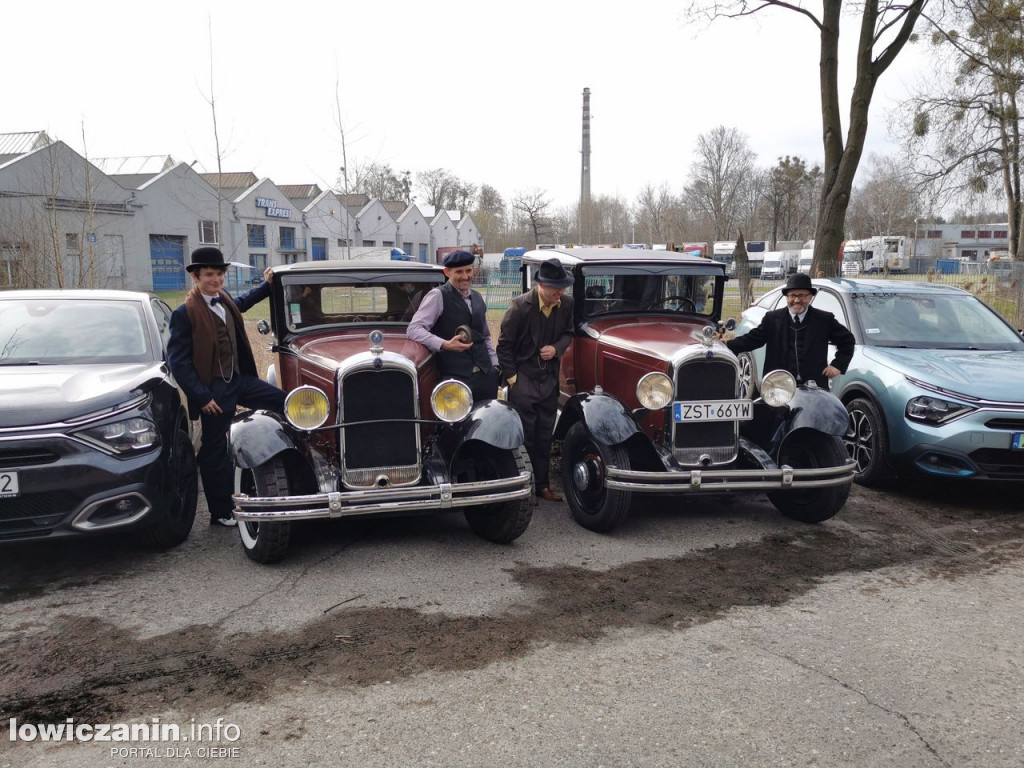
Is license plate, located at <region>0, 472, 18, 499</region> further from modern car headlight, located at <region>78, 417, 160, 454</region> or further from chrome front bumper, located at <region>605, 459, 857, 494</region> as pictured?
chrome front bumper, located at <region>605, 459, 857, 494</region>

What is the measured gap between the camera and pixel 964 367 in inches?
263

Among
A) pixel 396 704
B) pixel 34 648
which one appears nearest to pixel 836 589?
pixel 396 704

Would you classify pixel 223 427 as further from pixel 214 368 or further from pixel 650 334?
pixel 650 334

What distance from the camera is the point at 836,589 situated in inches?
183

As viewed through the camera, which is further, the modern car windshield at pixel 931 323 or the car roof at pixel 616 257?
the modern car windshield at pixel 931 323

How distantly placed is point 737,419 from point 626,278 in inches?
70.1

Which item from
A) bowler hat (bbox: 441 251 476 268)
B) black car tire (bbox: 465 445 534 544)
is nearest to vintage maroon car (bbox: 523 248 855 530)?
black car tire (bbox: 465 445 534 544)

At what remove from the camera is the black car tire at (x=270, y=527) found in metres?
4.79

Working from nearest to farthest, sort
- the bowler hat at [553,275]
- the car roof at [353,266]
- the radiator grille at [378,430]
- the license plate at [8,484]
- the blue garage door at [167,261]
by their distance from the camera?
1. the license plate at [8,484]
2. the radiator grille at [378,430]
3. the bowler hat at [553,275]
4. the car roof at [353,266]
5. the blue garage door at [167,261]

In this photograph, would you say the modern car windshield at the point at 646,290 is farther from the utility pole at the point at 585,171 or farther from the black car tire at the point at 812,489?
the utility pole at the point at 585,171

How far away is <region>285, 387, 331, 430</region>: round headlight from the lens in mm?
4855

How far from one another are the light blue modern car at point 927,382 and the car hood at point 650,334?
1.74 ft

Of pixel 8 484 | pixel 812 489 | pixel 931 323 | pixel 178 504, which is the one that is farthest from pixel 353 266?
pixel 931 323

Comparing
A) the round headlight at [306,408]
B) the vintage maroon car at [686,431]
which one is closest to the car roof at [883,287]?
the vintage maroon car at [686,431]
